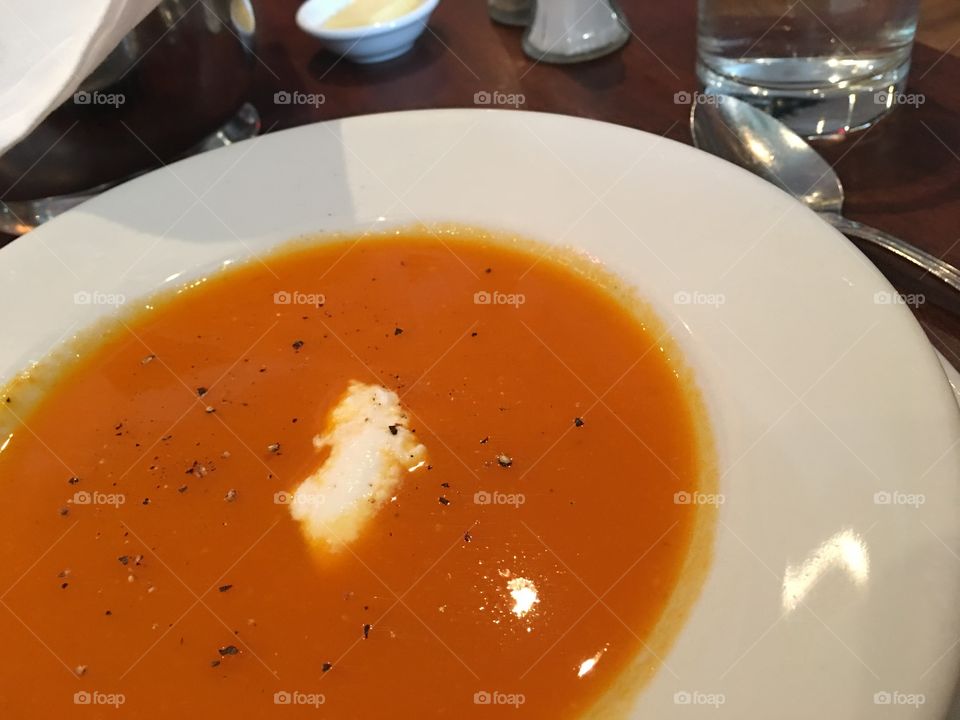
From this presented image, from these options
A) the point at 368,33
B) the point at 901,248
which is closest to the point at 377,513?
the point at 901,248

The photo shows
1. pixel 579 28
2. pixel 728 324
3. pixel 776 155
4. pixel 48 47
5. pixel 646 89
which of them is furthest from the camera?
pixel 579 28

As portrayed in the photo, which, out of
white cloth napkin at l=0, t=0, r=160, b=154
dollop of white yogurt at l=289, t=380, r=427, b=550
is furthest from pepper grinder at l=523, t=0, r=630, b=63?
dollop of white yogurt at l=289, t=380, r=427, b=550

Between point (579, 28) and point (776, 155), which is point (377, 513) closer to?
point (776, 155)

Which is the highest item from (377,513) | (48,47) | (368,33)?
(48,47)

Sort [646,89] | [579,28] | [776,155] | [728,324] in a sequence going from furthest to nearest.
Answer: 1. [579,28]
2. [646,89]
3. [776,155]
4. [728,324]

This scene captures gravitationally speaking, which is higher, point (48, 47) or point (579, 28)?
point (48, 47)

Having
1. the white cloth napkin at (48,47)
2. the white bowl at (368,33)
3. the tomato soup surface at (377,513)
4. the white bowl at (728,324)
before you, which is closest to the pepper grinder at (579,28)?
the white bowl at (368,33)
